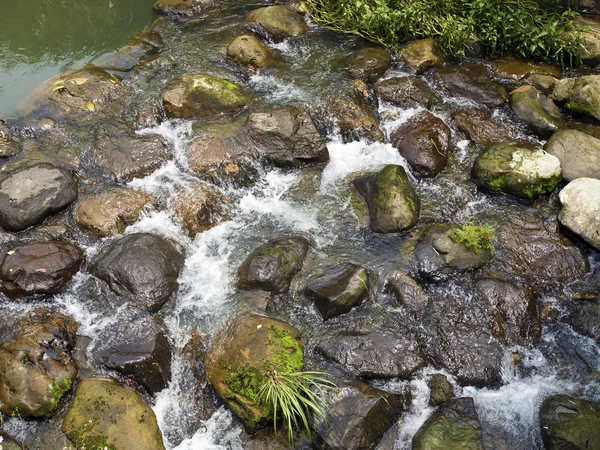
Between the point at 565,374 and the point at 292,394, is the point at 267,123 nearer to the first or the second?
the point at 292,394

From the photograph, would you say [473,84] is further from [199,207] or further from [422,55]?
[199,207]

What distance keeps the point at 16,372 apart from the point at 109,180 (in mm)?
3016

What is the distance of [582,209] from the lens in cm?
645

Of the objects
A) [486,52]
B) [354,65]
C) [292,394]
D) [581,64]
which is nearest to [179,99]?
[354,65]

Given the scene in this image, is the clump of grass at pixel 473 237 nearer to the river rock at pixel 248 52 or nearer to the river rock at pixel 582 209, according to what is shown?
the river rock at pixel 582 209

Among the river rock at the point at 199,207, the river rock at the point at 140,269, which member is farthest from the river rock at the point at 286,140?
the river rock at the point at 140,269

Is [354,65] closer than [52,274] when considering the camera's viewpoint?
No

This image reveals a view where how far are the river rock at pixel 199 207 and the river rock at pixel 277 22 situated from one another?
4162mm

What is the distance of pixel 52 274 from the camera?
5.82m

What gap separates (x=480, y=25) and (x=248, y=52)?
4.34m

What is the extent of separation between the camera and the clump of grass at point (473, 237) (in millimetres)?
6184

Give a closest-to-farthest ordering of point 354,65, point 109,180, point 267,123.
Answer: point 109,180 → point 267,123 → point 354,65

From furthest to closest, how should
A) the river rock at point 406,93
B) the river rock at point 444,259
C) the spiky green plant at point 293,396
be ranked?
the river rock at point 406,93 → the river rock at point 444,259 → the spiky green plant at point 293,396

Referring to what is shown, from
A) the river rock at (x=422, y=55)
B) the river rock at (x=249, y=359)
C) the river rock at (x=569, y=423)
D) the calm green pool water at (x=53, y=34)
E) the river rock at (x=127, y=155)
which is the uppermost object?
the calm green pool water at (x=53, y=34)
